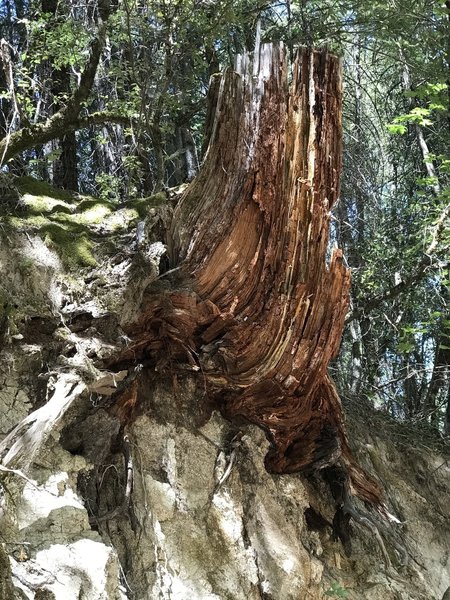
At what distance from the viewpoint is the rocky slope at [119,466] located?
394 cm

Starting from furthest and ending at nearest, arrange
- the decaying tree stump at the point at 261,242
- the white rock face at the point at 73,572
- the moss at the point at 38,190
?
the moss at the point at 38,190 → the decaying tree stump at the point at 261,242 → the white rock face at the point at 73,572

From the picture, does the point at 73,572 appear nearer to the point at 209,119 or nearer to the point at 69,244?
the point at 69,244

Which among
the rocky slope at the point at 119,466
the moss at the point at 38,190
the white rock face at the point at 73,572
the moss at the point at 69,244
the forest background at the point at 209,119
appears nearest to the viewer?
the white rock face at the point at 73,572

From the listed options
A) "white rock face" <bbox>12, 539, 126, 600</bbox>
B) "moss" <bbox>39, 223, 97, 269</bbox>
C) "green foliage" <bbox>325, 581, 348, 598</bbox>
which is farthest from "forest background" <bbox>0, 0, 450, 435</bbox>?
"white rock face" <bbox>12, 539, 126, 600</bbox>

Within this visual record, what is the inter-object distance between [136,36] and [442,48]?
10.3 feet

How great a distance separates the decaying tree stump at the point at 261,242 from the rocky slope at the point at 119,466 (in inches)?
8.8

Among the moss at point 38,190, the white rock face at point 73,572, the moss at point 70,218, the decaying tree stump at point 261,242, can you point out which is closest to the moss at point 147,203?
the moss at point 70,218

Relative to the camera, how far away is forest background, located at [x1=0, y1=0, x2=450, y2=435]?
6.21m

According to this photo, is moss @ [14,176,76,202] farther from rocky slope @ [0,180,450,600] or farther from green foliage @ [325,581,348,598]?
green foliage @ [325,581,348,598]

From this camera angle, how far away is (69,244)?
4.67 metres

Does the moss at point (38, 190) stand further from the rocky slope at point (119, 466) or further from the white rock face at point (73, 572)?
the white rock face at point (73, 572)

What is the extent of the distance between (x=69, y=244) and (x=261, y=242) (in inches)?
48.5

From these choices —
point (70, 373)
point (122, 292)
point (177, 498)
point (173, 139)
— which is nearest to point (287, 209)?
point (122, 292)

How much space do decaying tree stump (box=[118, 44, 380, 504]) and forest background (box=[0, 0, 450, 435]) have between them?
347mm
